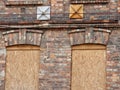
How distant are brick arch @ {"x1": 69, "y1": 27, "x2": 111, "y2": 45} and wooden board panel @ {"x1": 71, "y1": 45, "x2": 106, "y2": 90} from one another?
299 millimetres

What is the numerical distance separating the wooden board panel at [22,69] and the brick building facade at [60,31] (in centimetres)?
17

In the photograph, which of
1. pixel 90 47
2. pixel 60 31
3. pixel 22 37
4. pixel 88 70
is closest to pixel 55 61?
pixel 60 31

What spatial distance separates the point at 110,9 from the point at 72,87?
107 inches

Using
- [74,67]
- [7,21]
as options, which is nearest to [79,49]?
[74,67]

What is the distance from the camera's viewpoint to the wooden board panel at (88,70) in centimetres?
1313

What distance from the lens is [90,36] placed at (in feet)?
43.4

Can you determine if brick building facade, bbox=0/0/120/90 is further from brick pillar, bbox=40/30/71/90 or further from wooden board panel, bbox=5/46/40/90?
wooden board panel, bbox=5/46/40/90

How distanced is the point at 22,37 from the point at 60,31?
1.22m

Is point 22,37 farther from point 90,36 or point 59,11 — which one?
point 90,36

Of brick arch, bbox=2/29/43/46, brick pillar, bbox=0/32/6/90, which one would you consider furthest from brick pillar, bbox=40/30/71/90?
brick pillar, bbox=0/32/6/90

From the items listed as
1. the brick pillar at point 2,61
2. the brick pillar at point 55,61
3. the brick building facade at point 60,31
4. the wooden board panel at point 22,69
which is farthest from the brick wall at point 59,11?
the wooden board panel at point 22,69

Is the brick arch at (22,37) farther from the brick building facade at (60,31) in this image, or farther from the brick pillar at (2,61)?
the brick pillar at (2,61)

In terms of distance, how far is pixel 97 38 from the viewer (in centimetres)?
1321

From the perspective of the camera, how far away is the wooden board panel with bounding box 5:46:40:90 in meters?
13.5
